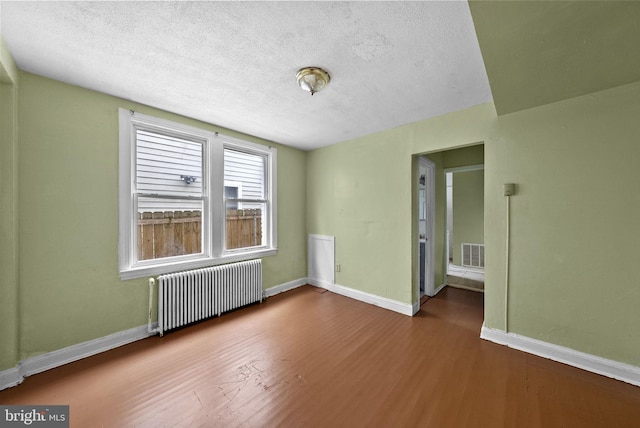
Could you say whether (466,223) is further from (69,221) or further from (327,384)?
(69,221)

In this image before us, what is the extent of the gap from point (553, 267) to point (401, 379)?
67.5 inches

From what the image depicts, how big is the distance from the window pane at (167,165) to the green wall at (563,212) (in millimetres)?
2774

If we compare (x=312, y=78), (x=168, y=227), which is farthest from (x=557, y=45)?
(x=168, y=227)

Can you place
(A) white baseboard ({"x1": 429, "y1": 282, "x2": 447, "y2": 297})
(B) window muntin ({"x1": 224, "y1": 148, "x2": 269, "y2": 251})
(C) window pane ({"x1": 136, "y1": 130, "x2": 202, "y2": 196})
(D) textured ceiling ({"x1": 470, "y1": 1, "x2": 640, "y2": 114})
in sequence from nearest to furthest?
(D) textured ceiling ({"x1": 470, "y1": 1, "x2": 640, "y2": 114}) < (C) window pane ({"x1": 136, "y1": 130, "x2": 202, "y2": 196}) < (B) window muntin ({"x1": 224, "y1": 148, "x2": 269, "y2": 251}) < (A) white baseboard ({"x1": 429, "y1": 282, "x2": 447, "y2": 297})

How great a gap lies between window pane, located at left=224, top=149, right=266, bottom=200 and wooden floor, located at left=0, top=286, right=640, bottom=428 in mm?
1940

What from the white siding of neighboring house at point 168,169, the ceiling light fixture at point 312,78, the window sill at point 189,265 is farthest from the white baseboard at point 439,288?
the white siding of neighboring house at point 168,169

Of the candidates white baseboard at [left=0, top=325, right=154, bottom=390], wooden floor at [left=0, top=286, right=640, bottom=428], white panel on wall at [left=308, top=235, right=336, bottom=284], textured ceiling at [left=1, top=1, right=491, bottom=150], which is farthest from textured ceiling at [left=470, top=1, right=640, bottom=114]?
white baseboard at [left=0, top=325, right=154, bottom=390]

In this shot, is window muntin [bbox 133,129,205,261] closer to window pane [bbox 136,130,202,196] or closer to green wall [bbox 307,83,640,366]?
window pane [bbox 136,130,202,196]

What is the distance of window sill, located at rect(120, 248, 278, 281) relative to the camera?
2.39 meters

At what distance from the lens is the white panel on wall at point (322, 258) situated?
12.9 ft

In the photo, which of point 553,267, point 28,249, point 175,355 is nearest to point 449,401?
point 553,267

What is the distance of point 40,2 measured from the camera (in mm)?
1256

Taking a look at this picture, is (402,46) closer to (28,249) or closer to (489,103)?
(489,103)

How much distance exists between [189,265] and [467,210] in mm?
5704
